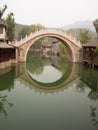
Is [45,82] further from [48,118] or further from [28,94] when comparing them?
[48,118]

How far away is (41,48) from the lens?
9294 centimetres

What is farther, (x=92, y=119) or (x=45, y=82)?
(x=45, y=82)

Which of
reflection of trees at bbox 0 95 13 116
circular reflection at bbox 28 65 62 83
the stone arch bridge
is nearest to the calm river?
reflection of trees at bbox 0 95 13 116


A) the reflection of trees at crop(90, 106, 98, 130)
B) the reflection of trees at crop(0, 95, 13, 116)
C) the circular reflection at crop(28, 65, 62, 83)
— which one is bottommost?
the circular reflection at crop(28, 65, 62, 83)

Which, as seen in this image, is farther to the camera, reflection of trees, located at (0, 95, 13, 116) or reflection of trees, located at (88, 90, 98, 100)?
reflection of trees, located at (88, 90, 98, 100)

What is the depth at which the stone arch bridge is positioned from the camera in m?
39.7

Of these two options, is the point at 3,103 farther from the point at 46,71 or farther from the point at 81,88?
the point at 46,71

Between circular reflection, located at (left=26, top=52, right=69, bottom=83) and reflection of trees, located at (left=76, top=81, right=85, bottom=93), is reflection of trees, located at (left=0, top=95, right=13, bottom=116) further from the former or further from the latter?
circular reflection, located at (left=26, top=52, right=69, bottom=83)

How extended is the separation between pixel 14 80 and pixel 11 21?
3502 centimetres

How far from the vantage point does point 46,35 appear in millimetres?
41438

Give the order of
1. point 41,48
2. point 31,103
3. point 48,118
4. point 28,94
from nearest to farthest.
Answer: point 48,118 < point 31,103 < point 28,94 < point 41,48

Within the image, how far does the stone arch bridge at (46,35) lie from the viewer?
3968 cm

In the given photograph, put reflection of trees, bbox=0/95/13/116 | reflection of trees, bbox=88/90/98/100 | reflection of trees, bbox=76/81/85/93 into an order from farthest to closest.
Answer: reflection of trees, bbox=76/81/85/93 → reflection of trees, bbox=88/90/98/100 → reflection of trees, bbox=0/95/13/116

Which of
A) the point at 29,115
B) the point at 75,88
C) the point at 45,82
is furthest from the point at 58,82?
the point at 29,115
